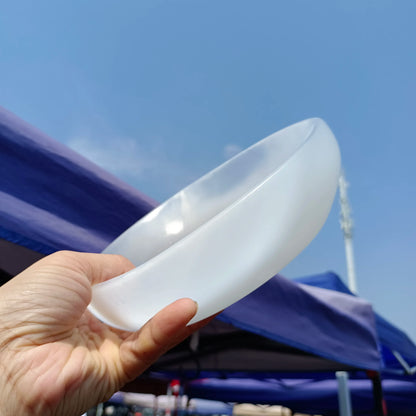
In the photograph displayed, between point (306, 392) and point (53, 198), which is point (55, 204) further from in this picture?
point (306, 392)

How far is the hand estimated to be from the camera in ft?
1.53

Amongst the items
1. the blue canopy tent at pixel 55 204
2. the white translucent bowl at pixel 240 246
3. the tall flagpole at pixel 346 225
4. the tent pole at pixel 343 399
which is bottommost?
the tent pole at pixel 343 399

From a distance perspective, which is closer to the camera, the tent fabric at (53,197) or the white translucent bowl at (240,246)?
the white translucent bowl at (240,246)

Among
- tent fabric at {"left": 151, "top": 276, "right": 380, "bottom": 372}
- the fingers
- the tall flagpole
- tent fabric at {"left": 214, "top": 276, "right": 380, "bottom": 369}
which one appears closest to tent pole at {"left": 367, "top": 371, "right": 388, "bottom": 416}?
tent fabric at {"left": 151, "top": 276, "right": 380, "bottom": 372}

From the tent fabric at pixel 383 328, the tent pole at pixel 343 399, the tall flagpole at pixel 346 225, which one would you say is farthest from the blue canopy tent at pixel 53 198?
the tall flagpole at pixel 346 225

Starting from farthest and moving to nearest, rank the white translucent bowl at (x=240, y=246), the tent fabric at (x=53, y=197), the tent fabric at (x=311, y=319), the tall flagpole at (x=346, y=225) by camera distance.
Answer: the tall flagpole at (x=346, y=225) < the tent fabric at (x=311, y=319) < the tent fabric at (x=53, y=197) < the white translucent bowl at (x=240, y=246)

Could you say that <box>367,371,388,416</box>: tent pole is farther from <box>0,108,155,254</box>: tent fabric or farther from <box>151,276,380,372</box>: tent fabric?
<box>0,108,155,254</box>: tent fabric

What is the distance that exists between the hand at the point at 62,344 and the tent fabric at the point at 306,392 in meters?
2.90

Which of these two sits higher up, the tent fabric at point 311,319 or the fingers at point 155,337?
the tent fabric at point 311,319

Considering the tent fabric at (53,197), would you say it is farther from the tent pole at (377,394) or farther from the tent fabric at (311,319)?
the tent pole at (377,394)

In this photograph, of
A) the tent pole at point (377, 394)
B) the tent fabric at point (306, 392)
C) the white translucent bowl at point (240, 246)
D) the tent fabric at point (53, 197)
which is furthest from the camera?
the tent fabric at point (306, 392)

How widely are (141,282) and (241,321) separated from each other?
60 centimetres

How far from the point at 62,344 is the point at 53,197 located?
292mm

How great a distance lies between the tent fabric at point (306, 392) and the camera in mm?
3164
